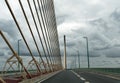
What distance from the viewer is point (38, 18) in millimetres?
29812

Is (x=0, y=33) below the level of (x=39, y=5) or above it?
below

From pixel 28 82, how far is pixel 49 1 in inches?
850

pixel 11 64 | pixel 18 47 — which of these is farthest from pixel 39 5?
pixel 18 47

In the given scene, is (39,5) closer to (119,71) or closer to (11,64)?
(119,71)

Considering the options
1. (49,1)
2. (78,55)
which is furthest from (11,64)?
(78,55)

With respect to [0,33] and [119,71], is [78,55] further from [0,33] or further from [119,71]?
[0,33]

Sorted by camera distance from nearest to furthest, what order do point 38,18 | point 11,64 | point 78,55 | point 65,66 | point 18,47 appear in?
1. point 38,18
2. point 11,64
3. point 18,47
4. point 78,55
5. point 65,66

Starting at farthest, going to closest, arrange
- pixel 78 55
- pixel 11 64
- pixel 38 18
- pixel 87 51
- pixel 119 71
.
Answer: pixel 78 55 < pixel 87 51 < pixel 11 64 < pixel 119 71 < pixel 38 18

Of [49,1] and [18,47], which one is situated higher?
[49,1]

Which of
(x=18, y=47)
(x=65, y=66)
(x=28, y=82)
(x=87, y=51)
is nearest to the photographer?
(x=28, y=82)

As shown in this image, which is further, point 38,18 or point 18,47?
point 18,47

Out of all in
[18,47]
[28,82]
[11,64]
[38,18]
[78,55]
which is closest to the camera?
[28,82]

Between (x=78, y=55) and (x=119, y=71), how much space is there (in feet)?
275

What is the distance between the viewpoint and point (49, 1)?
41.0 metres
